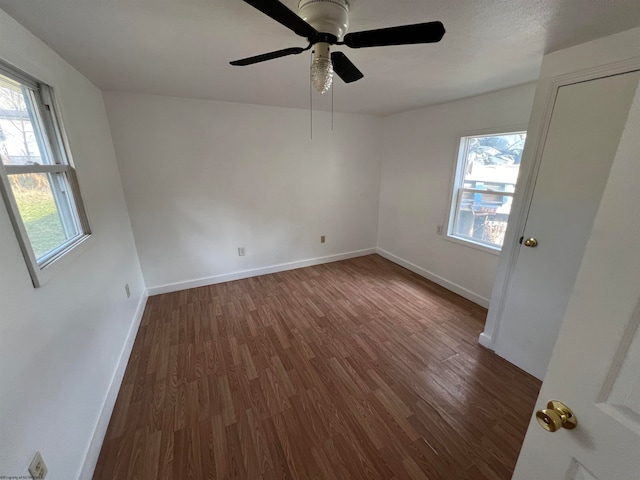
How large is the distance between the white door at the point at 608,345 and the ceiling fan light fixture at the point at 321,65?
106cm

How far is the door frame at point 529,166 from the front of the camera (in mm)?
1483

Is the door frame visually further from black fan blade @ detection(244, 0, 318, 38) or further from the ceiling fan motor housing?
black fan blade @ detection(244, 0, 318, 38)

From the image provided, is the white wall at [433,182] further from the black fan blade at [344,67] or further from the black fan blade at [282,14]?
the black fan blade at [282,14]

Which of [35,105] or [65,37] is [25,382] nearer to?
[35,105]

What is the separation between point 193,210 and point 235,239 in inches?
24.8

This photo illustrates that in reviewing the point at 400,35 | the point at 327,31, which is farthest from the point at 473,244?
the point at 327,31

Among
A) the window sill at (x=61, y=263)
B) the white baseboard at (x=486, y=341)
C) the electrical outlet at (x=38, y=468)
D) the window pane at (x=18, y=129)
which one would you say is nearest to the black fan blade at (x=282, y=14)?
the window pane at (x=18, y=129)

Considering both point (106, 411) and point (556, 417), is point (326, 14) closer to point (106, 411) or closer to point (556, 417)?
point (556, 417)

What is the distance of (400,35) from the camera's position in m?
1.00

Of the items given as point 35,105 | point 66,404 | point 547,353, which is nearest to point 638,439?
point 547,353

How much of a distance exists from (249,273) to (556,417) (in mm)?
3403

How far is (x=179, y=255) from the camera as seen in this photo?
124 inches

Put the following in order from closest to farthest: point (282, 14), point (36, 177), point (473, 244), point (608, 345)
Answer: point (608, 345), point (282, 14), point (36, 177), point (473, 244)

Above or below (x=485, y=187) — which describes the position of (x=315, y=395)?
below
